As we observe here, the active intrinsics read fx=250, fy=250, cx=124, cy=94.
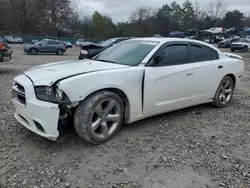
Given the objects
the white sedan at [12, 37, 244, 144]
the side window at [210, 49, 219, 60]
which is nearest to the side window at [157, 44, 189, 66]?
the white sedan at [12, 37, 244, 144]

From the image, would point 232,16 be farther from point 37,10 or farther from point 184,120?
point 184,120

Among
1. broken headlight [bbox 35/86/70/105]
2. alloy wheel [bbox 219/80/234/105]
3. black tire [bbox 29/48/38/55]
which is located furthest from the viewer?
black tire [bbox 29/48/38/55]

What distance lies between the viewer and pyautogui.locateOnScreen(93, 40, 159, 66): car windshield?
153 inches

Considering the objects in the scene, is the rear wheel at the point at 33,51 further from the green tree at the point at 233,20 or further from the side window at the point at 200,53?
the green tree at the point at 233,20

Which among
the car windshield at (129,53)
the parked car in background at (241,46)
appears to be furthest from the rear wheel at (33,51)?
the parked car in background at (241,46)

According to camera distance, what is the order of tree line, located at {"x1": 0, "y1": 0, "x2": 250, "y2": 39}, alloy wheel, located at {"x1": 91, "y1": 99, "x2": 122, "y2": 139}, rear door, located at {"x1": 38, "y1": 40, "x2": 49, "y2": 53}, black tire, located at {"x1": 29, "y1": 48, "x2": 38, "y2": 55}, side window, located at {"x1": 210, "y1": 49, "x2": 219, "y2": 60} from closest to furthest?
alloy wheel, located at {"x1": 91, "y1": 99, "x2": 122, "y2": 139}, side window, located at {"x1": 210, "y1": 49, "x2": 219, "y2": 60}, black tire, located at {"x1": 29, "y1": 48, "x2": 38, "y2": 55}, rear door, located at {"x1": 38, "y1": 40, "x2": 49, "y2": 53}, tree line, located at {"x1": 0, "y1": 0, "x2": 250, "y2": 39}

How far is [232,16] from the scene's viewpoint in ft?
243

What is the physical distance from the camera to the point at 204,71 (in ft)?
14.9

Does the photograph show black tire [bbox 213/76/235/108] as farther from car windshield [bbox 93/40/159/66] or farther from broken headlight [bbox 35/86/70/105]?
broken headlight [bbox 35/86/70/105]

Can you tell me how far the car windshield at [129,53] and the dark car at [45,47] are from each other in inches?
A: 755

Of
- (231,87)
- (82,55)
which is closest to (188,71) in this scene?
(231,87)

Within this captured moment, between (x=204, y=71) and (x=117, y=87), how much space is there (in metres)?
1.98

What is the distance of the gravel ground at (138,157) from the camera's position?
2654 millimetres

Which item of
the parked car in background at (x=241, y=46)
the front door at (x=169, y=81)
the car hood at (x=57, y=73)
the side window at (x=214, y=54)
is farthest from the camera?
the parked car in background at (x=241, y=46)
